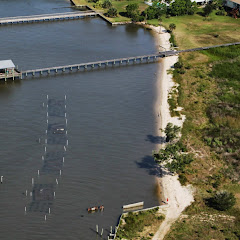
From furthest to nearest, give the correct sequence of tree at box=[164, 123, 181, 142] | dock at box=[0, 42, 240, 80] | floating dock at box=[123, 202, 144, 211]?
dock at box=[0, 42, 240, 80]
tree at box=[164, 123, 181, 142]
floating dock at box=[123, 202, 144, 211]

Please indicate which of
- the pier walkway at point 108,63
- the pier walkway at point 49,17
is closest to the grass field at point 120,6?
the pier walkway at point 49,17

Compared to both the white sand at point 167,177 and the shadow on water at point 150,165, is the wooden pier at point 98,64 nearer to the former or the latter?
the white sand at point 167,177

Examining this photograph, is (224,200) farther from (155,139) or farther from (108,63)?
(108,63)

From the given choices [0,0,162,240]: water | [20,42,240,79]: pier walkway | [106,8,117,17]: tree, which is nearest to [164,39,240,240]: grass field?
[20,42,240,79]: pier walkway

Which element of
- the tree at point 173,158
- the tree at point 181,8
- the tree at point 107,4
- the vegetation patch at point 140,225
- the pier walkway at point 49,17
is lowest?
the vegetation patch at point 140,225

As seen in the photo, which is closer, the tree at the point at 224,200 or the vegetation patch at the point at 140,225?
the vegetation patch at the point at 140,225

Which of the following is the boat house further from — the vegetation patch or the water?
the vegetation patch

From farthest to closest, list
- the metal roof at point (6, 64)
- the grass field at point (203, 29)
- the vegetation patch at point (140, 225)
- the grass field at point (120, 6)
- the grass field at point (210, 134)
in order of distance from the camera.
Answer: the grass field at point (120, 6) → the grass field at point (203, 29) → the metal roof at point (6, 64) → the grass field at point (210, 134) → the vegetation patch at point (140, 225)
